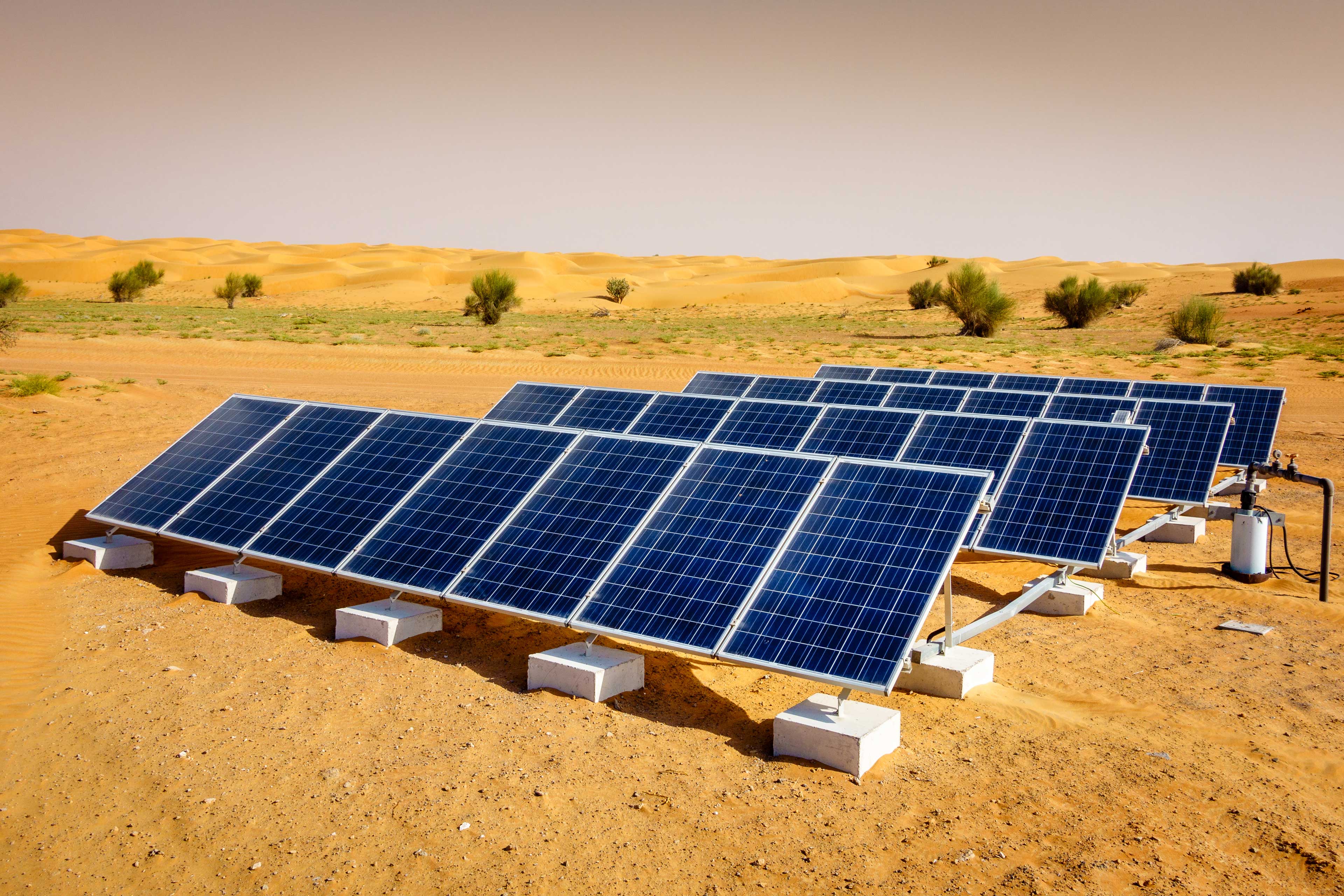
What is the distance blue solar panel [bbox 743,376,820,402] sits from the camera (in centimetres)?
1825

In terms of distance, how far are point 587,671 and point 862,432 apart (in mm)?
6565

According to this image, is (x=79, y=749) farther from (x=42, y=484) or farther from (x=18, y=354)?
(x=18, y=354)

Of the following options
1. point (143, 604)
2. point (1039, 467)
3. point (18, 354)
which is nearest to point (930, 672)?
point (1039, 467)

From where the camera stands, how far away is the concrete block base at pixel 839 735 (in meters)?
6.81

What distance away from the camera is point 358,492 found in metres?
10.6

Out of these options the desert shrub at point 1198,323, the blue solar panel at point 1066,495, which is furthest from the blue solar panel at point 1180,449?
the desert shrub at point 1198,323

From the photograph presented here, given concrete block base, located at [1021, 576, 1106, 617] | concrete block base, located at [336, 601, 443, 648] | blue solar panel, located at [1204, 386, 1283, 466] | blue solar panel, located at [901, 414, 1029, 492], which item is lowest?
concrete block base, located at [1021, 576, 1106, 617]

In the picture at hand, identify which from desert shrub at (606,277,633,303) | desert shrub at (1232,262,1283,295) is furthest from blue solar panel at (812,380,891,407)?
desert shrub at (606,277,633,303)

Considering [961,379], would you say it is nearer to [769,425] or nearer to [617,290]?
[769,425]

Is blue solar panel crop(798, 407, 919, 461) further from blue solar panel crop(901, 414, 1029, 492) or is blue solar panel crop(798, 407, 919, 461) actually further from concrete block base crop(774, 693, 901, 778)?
concrete block base crop(774, 693, 901, 778)

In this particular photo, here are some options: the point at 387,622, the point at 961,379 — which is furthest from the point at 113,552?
the point at 961,379

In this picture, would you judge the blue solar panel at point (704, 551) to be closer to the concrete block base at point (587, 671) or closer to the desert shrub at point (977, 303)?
the concrete block base at point (587, 671)

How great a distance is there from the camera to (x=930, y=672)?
27.7ft

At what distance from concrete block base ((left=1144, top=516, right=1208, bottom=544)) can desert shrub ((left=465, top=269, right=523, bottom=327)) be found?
146 ft
